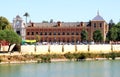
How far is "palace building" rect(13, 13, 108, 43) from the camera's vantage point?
111438 mm

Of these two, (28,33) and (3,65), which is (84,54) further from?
(28,33)

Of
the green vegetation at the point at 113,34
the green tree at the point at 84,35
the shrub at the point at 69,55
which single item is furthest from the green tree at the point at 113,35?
the shrub at the point at 69,55

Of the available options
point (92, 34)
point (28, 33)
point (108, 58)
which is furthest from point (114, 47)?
point (28, 33)

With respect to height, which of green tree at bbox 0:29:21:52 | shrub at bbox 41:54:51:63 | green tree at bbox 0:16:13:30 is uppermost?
green tree at bbox 0:16:13:30

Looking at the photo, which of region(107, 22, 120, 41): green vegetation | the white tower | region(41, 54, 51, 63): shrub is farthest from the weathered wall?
the white tower

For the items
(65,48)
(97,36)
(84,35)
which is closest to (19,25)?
(84,35)

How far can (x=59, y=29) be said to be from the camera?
11262 centimetres

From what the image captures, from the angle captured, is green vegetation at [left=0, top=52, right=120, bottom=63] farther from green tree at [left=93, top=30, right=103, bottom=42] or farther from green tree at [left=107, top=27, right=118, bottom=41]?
green tree at [left=107, top=27, right=118, bottom=41]

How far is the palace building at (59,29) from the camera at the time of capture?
111 meters

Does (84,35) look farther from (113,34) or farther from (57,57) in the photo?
(57,57)

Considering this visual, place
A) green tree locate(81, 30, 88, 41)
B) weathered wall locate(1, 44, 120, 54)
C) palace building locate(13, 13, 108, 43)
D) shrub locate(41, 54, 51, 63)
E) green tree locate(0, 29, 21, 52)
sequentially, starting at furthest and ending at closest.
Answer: palace building locate(13, 13, 108, 43), green tree locate(81, 30, 88, 41), weathered wall locate(1, 44, 120, 54), green tree locate(0, 29, 21, 52), shrub locate(41, 54, 51, 63)

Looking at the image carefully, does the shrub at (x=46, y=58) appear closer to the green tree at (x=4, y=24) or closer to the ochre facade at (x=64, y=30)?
the green tree at (x=4, y=24)

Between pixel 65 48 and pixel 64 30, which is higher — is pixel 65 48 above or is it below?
below

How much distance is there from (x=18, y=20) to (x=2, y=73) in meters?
57.2
